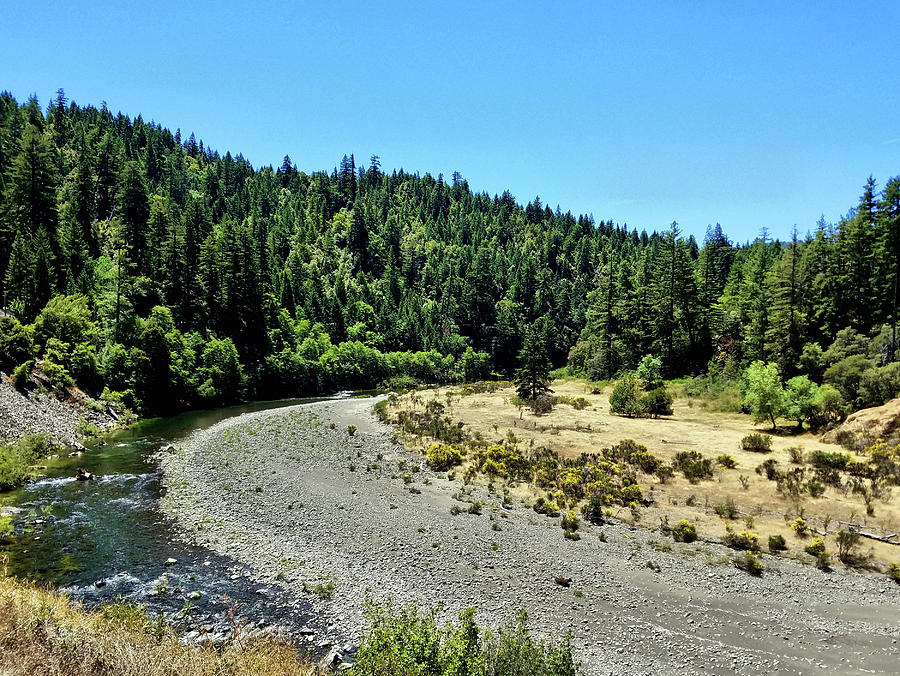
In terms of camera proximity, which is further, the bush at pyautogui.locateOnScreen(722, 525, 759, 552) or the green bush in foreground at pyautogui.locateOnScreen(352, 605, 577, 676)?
the bush at pyautogui.locateOnScreen(722, 525, 759, 552)

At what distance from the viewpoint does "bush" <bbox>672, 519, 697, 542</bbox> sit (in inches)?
783

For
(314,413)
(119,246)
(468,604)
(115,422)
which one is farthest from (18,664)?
(119,246)

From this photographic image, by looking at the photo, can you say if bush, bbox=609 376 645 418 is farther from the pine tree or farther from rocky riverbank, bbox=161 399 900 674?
rocky riverbank, bbox=161 399 900 674

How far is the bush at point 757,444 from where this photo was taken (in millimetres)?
31359

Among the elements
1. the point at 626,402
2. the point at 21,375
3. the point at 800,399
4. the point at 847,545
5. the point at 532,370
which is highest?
the point at 532,370

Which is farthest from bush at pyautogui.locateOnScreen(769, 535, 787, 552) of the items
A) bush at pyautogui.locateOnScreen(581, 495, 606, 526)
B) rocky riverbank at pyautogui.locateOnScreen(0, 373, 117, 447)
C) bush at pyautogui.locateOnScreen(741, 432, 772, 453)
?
rocky riverbank at pyautogui.locateOnScreen(0, 373, 117, 447)

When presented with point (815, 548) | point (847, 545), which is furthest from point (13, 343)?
A: point (847, 545)

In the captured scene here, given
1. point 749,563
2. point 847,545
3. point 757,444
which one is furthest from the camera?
point 757,444

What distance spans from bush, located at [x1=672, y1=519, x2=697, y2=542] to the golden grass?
657 inches

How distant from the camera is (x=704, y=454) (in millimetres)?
30828

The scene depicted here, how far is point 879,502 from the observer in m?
22.1

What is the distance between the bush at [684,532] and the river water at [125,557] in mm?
15747

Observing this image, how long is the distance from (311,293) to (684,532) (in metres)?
97.8

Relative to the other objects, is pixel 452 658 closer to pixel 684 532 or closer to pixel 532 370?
pixel 684 532
